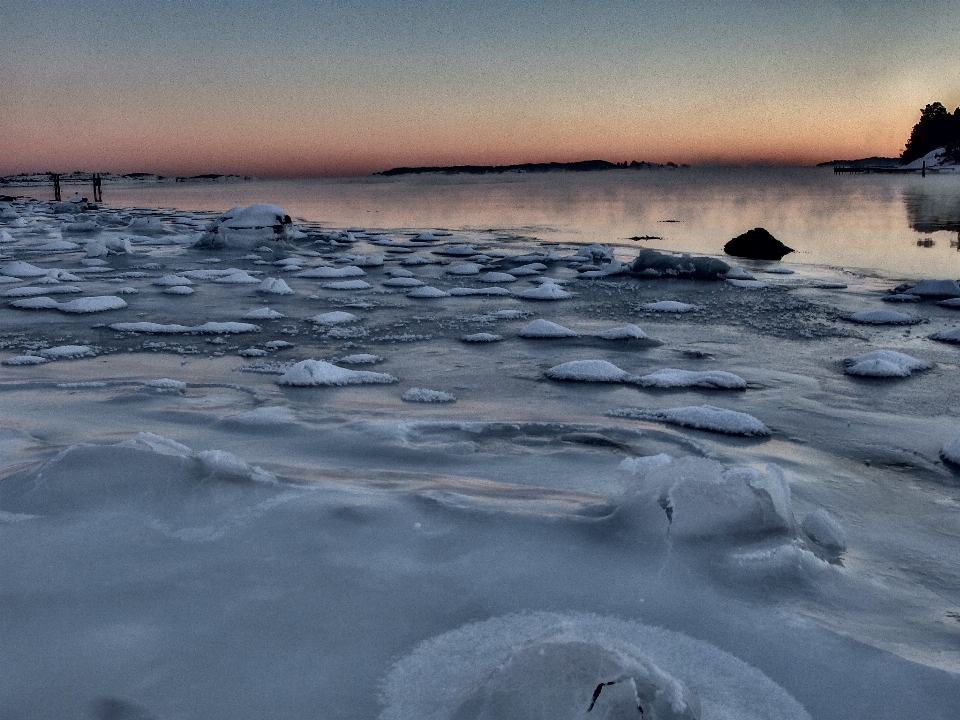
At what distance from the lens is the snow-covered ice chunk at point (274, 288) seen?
28.9ft

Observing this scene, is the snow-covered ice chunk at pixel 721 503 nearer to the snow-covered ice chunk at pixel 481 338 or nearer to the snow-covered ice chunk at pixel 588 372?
the snow-covered ice chunk at pixel 588 372

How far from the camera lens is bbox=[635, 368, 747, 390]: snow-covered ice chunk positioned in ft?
14.6

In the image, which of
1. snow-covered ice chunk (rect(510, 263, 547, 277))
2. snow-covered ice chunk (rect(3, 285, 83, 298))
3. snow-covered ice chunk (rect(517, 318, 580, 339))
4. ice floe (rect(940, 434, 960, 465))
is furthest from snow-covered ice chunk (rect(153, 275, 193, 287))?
ice floe (rect(940, 434, 960, 465))

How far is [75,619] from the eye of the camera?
5.70ft

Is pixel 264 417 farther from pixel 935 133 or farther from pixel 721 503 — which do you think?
pixel 935 133

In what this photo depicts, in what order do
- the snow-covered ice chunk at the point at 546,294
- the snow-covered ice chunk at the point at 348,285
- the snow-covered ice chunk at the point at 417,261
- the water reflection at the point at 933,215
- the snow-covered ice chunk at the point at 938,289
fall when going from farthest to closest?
the water reflection at the point at 933,215 → the snow-covered ice chunk at the point at 417,261 → the snow-covered ice chunk at the point at 348,285 → the snow-covered ice chunk at the point at 546,294 → the snow-covered ice chunk at the point at 938,289

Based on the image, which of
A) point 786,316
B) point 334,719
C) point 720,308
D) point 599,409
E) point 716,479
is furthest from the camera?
point 720,308

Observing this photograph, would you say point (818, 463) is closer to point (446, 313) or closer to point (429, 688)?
point (429, 688)

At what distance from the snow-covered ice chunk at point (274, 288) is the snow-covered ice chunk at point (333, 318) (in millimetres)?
1898

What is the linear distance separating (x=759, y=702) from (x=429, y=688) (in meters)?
0.70

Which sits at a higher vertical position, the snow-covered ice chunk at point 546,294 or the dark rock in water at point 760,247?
the dark rock in water at point 760,247

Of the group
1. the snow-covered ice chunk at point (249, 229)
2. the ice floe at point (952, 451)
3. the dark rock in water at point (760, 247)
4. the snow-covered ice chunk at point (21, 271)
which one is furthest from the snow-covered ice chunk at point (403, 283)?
the dark rock in water at point (760, 247)

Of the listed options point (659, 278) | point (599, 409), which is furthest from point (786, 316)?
point (599, 409)

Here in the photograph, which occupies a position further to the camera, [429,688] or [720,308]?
[720,308]
